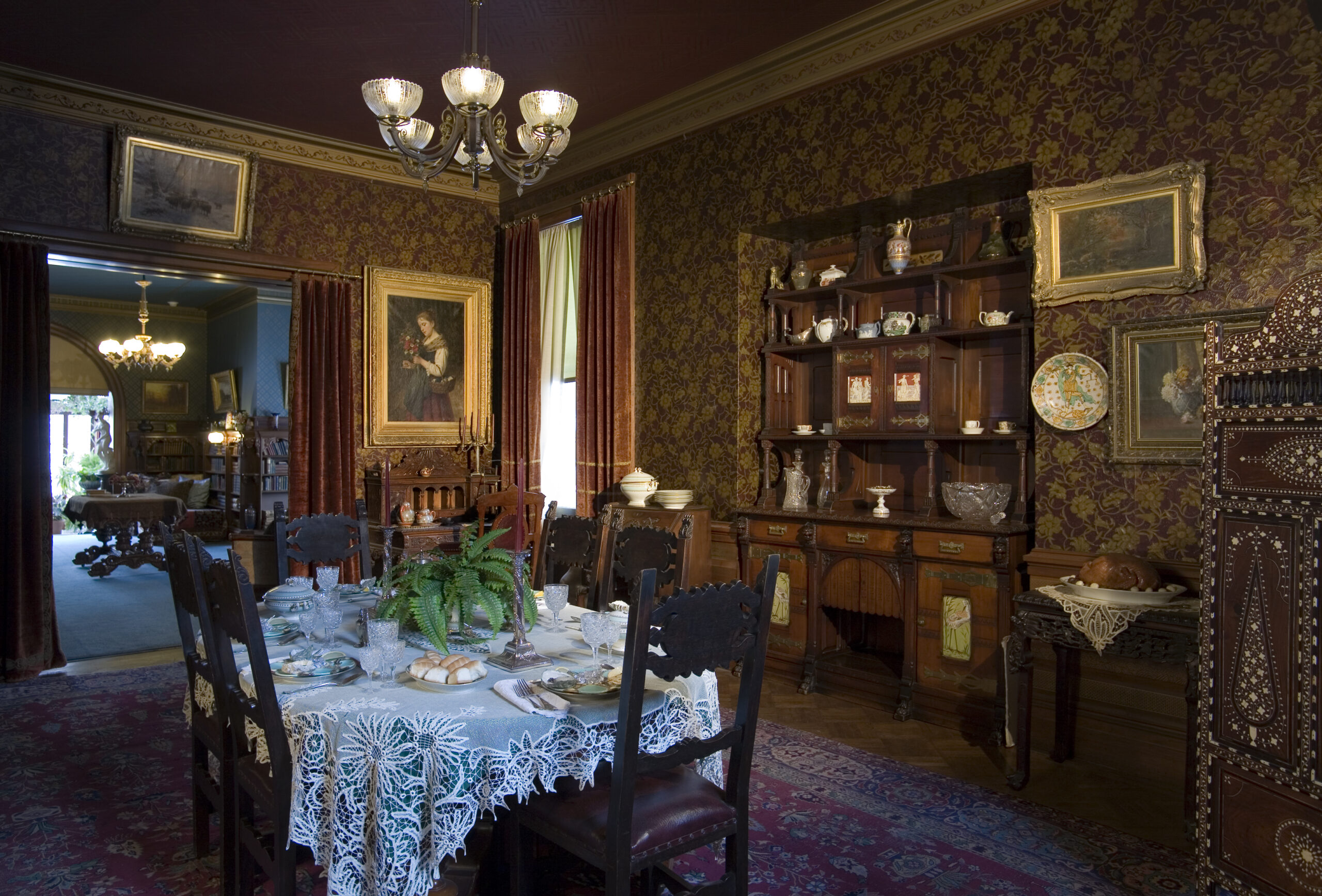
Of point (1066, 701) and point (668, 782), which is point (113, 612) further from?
point (1066, 701)

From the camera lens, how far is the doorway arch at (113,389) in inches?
499

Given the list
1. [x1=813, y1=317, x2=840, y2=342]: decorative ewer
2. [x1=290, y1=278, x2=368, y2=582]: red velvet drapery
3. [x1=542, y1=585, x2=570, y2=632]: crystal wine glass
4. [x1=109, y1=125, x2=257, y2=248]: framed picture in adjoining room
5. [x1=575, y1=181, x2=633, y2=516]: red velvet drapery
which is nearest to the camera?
[x1=542, y1=585, x2=570, y2=632]: crystal wine glass

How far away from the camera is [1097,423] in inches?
149

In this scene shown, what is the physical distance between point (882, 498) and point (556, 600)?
245cm

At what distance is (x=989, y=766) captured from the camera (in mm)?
3639

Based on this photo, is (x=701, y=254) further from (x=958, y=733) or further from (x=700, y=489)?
(x=958, y=733)

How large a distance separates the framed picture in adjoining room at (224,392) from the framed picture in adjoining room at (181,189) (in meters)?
7.32

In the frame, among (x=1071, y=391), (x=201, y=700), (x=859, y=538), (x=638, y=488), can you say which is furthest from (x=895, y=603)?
(x=201, y=700)

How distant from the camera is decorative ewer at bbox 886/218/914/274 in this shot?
15.5 feet

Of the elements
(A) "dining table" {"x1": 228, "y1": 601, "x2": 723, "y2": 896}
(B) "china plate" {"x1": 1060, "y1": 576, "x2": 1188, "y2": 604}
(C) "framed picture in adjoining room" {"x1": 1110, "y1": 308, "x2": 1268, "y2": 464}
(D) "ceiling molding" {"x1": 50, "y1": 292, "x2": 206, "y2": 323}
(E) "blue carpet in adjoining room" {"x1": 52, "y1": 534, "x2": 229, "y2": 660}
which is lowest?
(E) "blue carpet in adjoining room" {"x1": 52, "y1": 534, "x2": 229, "y2": 660}

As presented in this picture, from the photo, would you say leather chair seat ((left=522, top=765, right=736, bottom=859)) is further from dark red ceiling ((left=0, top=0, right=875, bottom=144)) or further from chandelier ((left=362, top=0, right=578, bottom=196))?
dark red ceiling ((left=0, top=0, right=875, bottom=144))

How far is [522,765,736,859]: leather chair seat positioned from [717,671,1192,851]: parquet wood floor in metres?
1.78

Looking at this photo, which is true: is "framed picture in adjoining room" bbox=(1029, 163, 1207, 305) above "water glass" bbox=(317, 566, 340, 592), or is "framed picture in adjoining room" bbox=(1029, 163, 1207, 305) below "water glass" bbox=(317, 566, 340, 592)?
above

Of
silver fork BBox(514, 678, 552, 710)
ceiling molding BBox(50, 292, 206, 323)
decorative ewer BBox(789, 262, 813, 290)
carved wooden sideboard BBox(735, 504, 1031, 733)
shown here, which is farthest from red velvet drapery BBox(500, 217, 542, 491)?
ceiling molding BBox(50, 292, 206, 323)
